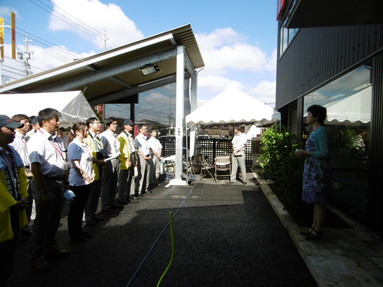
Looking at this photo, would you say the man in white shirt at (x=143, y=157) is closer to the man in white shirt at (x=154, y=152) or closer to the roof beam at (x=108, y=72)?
the man in white shirt at (x=154, y=152)

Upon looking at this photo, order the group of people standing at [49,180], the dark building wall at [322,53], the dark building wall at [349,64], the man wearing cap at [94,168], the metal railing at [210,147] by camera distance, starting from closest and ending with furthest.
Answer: the group of people standing at [49,180]
the dark building wall at [349,64]
the dark building wall at [322,53]
the man wearing cap at [94,168]
the metal railing at [210,147]

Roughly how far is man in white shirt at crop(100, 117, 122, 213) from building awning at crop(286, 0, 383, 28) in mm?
4103

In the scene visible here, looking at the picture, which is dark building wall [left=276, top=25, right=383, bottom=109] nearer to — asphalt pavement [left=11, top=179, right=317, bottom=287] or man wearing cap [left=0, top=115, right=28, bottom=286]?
asphalt pavement [left=11, top=179, right=317, bottom=287]

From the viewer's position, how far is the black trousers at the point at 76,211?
4.33 meters

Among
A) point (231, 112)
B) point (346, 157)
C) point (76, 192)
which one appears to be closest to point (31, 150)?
point (76, 192)

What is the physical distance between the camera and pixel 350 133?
5.73 metres

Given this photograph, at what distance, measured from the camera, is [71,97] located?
24.8 ft

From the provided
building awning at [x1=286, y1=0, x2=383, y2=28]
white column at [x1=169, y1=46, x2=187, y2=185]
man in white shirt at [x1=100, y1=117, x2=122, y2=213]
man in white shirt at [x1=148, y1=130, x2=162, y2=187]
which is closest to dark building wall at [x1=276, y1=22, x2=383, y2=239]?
building awning at [x1=286, y1=0, x2=383, y2=28]

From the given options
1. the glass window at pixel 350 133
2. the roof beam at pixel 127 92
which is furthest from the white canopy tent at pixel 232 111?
the roof beam at pixel 127 92

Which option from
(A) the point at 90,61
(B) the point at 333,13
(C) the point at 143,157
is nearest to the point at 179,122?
(C) the point at 143,157

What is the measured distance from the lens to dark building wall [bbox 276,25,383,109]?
4766 millimetres

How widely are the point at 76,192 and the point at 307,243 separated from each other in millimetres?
3413

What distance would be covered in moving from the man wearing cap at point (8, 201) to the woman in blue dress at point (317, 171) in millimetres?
3472

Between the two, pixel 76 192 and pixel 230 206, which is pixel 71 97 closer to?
pixel 76 192
